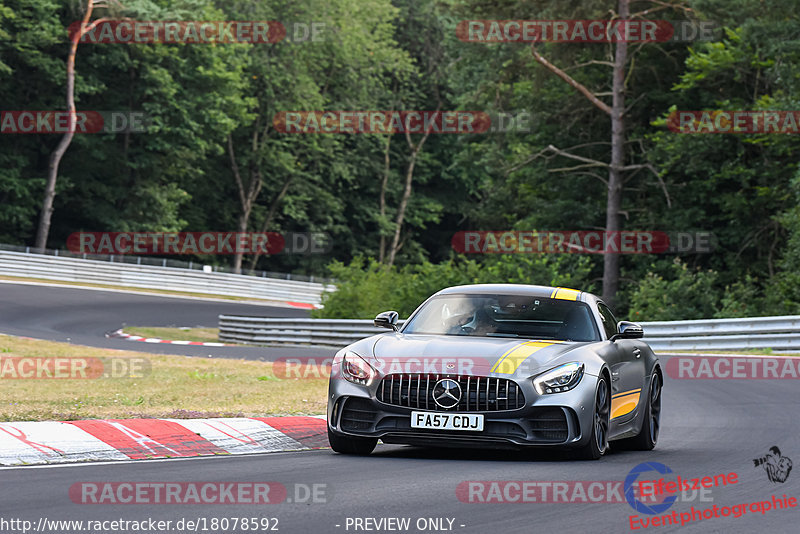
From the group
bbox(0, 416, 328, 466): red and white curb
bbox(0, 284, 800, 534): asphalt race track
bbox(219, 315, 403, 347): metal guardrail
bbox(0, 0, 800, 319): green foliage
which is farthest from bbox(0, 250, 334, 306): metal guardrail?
bbox(0, 284, 800, 534): asphalt race track

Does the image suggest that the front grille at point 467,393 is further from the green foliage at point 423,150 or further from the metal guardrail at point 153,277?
the metal guardrail at point 153,277

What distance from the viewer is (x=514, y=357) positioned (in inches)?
370

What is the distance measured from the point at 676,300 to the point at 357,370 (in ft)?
81.7

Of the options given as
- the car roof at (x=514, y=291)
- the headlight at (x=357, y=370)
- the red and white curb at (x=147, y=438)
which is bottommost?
the red and white curb at (x=147, y=438)

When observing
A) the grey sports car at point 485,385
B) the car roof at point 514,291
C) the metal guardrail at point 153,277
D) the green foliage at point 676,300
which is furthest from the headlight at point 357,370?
the metal guardrail at point 153,277

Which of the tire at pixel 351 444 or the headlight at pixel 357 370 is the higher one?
the headlight at pixel 357 370

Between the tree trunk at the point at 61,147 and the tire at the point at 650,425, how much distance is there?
47.1 metres

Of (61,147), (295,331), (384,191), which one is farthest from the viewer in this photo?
(384,191)

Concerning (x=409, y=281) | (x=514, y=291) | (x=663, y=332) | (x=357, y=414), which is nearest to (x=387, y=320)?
(x=514, y=291)

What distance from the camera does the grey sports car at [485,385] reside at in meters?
9.14

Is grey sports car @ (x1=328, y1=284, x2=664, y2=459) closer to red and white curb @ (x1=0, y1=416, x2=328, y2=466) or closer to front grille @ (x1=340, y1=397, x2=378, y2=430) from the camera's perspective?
front grille @ (x1=340, y1=397, x2=378, y2=430)

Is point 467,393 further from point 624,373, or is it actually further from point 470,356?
point 624,373

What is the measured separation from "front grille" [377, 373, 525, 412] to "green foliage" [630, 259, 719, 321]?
23939 millimetres

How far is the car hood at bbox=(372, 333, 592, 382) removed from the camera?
926 cm
